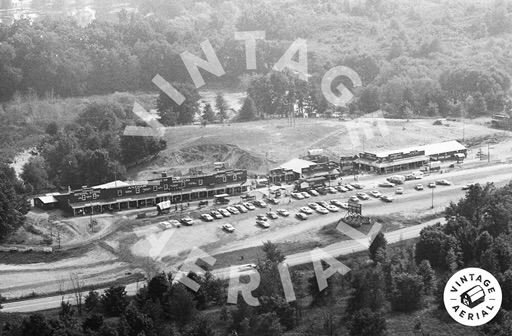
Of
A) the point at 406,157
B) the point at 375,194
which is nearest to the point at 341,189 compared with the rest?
the point at 375,194

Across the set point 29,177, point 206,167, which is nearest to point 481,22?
point 206,167

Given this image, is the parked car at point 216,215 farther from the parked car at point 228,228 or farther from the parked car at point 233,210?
the parked car at point 228,228

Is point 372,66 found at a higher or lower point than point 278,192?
higher

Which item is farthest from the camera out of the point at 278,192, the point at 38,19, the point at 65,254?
the point at 38,19

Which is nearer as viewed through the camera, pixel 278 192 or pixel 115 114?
pixel 278 192

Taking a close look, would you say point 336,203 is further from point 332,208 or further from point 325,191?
point 325,191

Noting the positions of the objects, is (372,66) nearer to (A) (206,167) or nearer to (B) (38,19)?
(A) (206,167)
